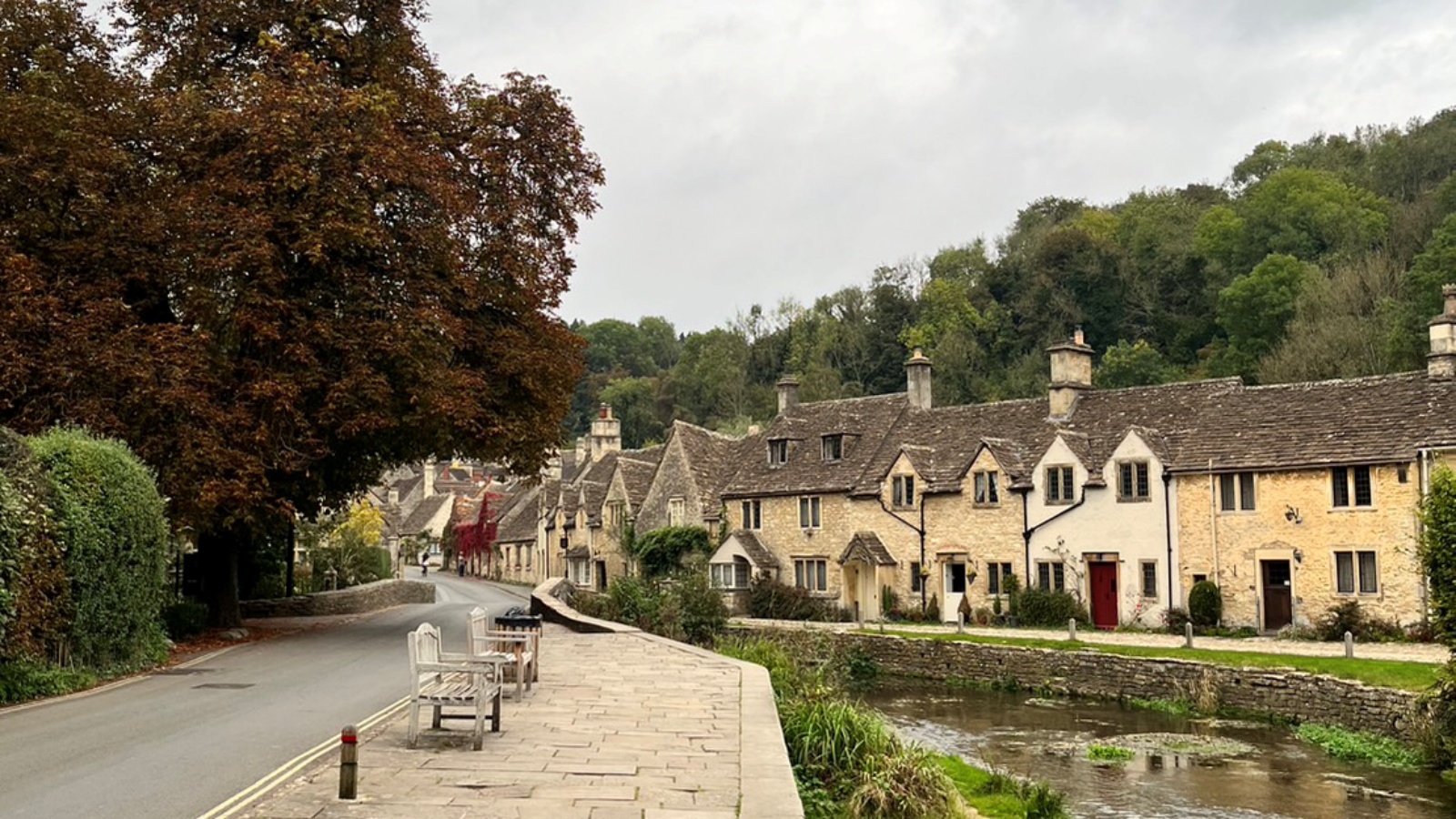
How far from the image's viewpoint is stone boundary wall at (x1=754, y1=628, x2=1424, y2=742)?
25141mm

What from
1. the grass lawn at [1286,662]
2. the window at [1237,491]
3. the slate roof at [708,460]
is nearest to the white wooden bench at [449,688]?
the grass lawn at [1286,662]

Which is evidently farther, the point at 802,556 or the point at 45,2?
the point at 802,556

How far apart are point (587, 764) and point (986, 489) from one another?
34.0 metres

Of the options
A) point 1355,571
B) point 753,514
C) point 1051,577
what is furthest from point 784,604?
point 1355,571

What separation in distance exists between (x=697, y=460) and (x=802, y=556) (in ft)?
32.0

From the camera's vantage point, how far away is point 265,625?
32562 millimetres

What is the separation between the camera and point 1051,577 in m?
41.9

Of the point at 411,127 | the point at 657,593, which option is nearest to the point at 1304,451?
the point at 657,593

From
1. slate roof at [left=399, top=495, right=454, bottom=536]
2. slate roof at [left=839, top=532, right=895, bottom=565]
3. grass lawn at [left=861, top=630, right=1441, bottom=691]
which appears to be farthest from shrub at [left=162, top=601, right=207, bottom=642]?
slate roof at [left=399, top=495, right=454, bottom=536]

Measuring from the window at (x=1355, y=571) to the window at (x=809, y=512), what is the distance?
64.2ft

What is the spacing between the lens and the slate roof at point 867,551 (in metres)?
46.4

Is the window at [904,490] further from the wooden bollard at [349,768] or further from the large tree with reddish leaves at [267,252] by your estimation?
the wooden bollard at [349,768]

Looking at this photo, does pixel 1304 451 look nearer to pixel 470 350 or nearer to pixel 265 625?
pixel 470 350

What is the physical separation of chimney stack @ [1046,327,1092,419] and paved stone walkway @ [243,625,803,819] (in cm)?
2992
